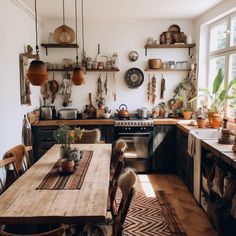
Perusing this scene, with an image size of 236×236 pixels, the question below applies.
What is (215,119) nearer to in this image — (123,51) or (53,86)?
(123,51)

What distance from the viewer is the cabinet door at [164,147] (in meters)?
4.87

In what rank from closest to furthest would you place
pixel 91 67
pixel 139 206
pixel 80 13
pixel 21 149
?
pixel 21 149
pixel 139 206
pixel 80 13
pixel 91 67

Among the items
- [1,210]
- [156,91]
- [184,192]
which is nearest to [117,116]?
[156,91]

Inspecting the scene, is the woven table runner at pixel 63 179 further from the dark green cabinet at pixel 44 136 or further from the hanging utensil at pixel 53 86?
the hanging utensil at pixel 53 86

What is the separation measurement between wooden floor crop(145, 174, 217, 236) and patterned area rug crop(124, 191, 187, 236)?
88 millimetres

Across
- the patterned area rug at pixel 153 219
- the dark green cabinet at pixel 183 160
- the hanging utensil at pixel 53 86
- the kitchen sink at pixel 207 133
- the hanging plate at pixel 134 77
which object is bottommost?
the patterned area rug at pixel 153 219

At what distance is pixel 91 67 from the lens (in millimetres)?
5184

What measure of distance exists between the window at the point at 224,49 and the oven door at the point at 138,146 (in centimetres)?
139

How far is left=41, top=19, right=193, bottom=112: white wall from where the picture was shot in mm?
5254

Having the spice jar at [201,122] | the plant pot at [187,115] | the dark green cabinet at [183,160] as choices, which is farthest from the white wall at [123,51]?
the spice jar at [201,122]

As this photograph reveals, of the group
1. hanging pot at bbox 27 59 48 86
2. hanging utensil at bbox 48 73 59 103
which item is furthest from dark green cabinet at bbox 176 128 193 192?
hanging pot at bbox 27 59 48 86

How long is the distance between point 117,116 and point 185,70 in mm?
1534

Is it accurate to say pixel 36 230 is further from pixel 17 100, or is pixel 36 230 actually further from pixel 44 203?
pixel 17 100

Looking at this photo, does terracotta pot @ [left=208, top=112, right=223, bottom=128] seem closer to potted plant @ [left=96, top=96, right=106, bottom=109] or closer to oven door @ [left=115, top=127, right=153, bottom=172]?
oven door @ [left=115, top=127, right=153, bottom=172]
